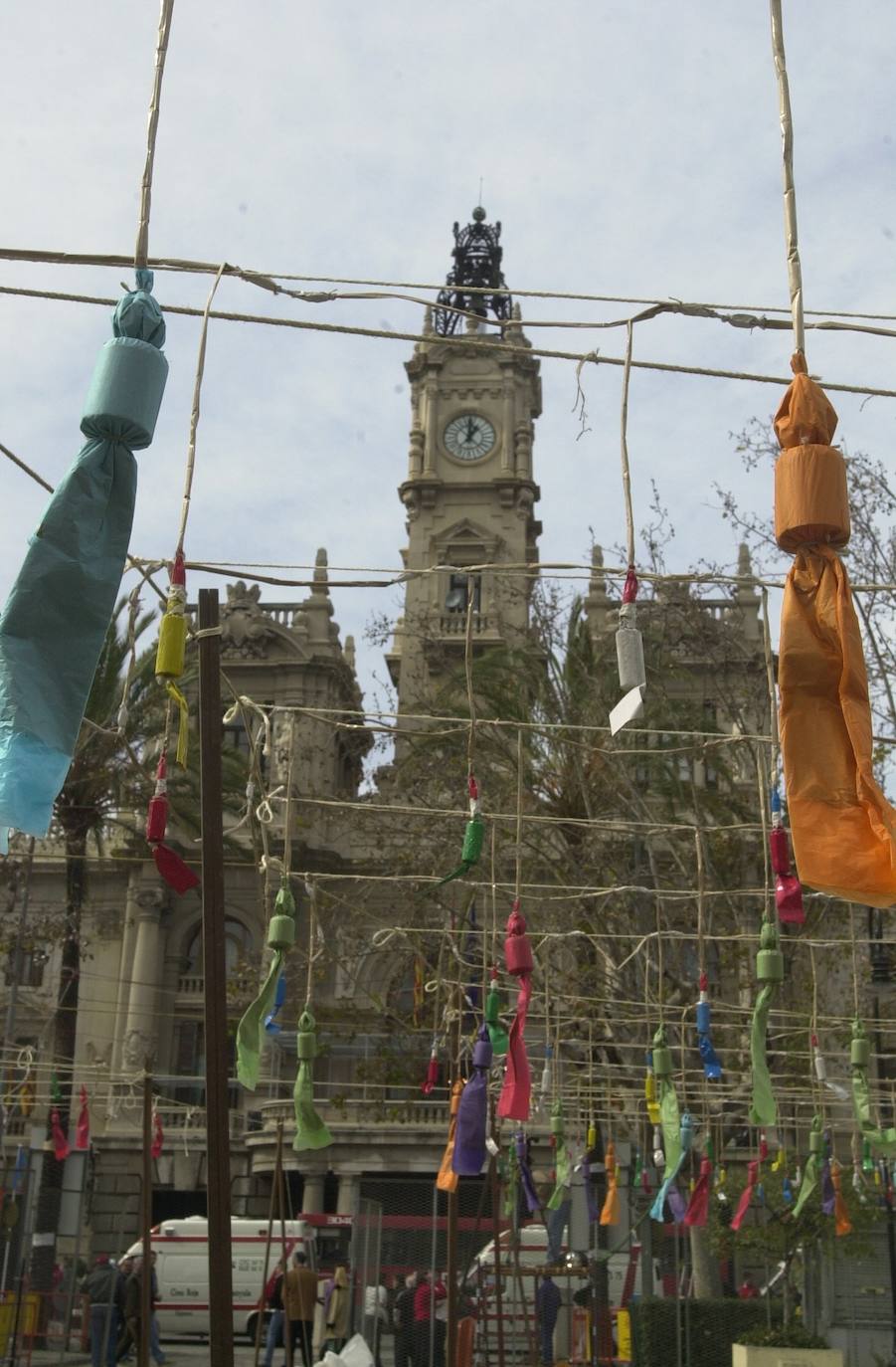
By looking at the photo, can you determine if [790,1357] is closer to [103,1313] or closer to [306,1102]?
[306,1102]

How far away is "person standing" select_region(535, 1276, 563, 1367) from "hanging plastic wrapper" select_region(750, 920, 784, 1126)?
1033 cm

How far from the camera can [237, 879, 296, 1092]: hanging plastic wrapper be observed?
8.48m

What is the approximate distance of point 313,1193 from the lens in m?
36.4

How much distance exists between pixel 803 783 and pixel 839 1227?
688 inches

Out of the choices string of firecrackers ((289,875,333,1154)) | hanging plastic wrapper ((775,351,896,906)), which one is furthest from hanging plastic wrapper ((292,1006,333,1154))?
hanging plastic wrapper ((775,351,896,906))

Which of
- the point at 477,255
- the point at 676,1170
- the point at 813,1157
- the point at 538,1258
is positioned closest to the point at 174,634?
the point at 676,1170

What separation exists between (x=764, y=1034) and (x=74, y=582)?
606cm

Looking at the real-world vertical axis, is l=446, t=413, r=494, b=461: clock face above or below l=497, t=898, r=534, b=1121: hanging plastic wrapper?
above

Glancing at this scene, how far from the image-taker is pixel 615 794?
24.7 metres

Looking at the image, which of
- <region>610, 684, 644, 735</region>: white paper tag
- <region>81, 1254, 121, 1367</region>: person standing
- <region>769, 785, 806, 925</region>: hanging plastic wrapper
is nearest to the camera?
<region>610, 684, 644, 735</region>: white paper tag

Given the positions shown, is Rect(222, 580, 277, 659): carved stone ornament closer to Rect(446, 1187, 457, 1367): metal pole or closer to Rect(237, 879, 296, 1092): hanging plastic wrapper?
Rect(446, 1187, 457, 1367): metal pole

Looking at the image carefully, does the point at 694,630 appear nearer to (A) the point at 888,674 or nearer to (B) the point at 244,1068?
(A) the point at 888,674

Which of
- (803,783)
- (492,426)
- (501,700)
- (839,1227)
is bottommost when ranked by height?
(839,1227)

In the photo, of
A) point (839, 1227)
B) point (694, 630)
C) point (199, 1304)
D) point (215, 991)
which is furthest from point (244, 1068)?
point (199, 1304)
